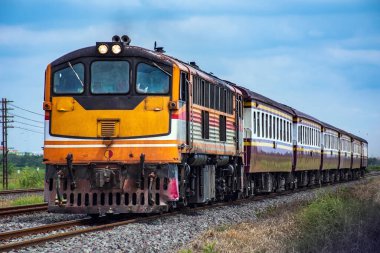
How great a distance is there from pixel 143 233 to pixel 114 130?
2.68 meters

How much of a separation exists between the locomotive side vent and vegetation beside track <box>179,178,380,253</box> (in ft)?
10.3

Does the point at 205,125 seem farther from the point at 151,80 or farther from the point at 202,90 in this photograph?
the point at 151,80

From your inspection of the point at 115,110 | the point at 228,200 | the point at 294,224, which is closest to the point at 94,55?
the point at 115,110

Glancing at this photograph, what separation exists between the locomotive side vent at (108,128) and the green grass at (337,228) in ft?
13.7

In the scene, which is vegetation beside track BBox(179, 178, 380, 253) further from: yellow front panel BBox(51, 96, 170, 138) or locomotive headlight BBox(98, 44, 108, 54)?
locomotive headlight BBox(98, 44, 108, 54)

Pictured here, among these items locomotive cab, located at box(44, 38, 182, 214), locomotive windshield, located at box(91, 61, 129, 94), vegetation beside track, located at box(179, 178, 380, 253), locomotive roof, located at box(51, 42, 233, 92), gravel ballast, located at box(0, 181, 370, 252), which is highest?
locomotive roof, located at box(51, 42, 233, 92)

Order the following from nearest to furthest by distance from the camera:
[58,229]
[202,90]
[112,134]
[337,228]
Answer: [337,228]
[58,229]
[112,134]
[202,90]

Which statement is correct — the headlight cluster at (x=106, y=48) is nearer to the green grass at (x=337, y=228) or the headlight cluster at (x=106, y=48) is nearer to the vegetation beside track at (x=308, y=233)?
the vegetation beside track at (x=308, y=233)

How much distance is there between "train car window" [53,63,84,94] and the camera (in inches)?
566

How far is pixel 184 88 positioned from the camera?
1492 centimetres

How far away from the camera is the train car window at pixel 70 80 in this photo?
566 inches

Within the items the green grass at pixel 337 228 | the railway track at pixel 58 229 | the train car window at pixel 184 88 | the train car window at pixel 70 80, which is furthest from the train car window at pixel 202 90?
the green grass at pixel 337 228

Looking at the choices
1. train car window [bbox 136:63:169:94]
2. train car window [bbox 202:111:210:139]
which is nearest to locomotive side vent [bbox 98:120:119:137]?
train car window [bbox 136:63:169:94]

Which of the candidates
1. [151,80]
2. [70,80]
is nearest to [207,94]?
[151,80]
